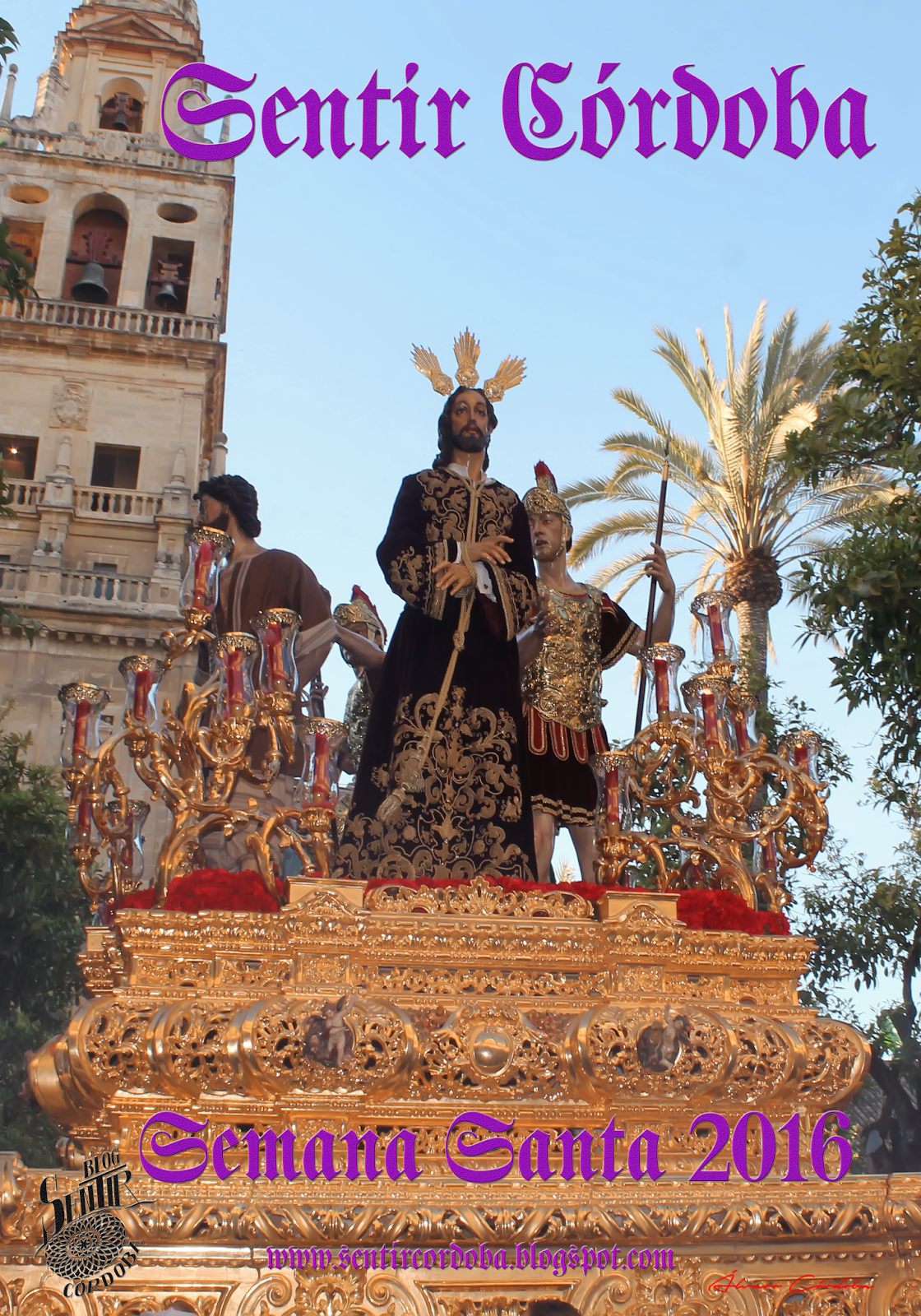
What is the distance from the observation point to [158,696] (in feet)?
16.2

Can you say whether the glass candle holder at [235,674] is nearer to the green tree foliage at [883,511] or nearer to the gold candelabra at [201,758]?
the gold candelabra at [201,758]

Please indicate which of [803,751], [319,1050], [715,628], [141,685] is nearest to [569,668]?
[715,628]

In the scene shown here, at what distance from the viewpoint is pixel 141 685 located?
4883 mm

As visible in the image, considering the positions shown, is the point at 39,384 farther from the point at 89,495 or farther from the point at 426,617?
the point at 426,617

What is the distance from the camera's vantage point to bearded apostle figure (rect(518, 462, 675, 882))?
5.89 metres

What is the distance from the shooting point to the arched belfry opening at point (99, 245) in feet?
95.3

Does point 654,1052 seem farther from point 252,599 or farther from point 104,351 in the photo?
point 104,351

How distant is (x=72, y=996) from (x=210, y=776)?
13.8 meters

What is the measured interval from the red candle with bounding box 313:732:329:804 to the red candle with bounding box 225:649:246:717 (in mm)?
340

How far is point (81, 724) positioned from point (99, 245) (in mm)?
28087

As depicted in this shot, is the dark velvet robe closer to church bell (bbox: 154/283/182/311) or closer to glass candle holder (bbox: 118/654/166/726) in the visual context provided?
glass candle holder (bbox: 118/654/166/726)

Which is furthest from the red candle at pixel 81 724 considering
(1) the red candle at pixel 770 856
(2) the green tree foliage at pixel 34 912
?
(2) the green tree foliage at pixel 34 912

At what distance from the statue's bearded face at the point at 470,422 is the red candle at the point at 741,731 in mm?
2060

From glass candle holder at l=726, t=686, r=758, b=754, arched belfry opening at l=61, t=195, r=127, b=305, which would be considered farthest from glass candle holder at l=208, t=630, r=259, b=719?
arched belfry opening at l=61, t=195, r=127, b=305
